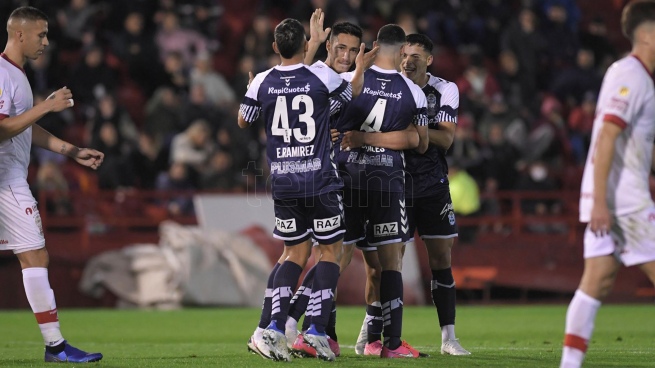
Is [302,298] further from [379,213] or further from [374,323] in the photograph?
[379,213]

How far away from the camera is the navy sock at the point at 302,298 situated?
9227 mm

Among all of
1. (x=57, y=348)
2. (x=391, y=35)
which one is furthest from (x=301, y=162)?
(x=57, y=348)

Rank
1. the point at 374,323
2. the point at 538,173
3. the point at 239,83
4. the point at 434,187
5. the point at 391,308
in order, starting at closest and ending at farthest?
the point at 391,308 → the point at 374,323 → the point at 434,187 → the point at 538,173 → the point at 239,83

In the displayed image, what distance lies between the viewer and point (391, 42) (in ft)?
29.0

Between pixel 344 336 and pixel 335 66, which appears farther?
pixel 344 336

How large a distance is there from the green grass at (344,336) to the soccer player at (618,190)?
6.31ft

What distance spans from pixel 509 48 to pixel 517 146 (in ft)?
9.47

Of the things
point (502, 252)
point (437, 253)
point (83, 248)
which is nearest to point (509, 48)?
point (502, 252)

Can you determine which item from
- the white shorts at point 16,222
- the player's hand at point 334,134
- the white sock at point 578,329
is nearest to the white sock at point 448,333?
the player's hand at point 334,134

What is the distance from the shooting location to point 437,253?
966 centimetres

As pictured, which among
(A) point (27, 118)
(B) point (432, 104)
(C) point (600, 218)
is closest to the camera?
(C) point (600, 218)

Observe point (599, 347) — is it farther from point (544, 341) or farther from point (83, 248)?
point (83, 248)

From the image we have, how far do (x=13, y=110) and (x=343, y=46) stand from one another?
2.83 meters

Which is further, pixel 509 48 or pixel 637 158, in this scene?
pixel 509 48
